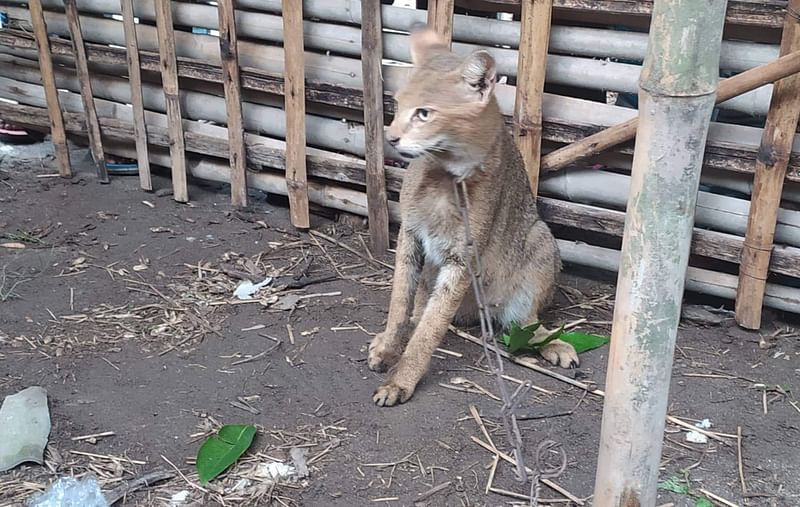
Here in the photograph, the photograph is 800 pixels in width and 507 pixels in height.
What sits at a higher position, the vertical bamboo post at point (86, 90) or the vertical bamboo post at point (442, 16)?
the vertical bamboo post at point (442, 16)

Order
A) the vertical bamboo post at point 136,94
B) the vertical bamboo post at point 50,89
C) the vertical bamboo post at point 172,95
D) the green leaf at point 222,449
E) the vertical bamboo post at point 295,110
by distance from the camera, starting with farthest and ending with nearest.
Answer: the vertical bamboo post at point 50,89 < the vertical bamboo post at point 136,94 < the vertical bamboo post at point 172,95 < the vertical bamboo post at point 295,110 < the green leaf at point 222,449

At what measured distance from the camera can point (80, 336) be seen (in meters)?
4.66

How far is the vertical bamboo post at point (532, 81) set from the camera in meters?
4.76

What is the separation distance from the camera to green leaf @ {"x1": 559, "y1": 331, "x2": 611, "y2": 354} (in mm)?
4738

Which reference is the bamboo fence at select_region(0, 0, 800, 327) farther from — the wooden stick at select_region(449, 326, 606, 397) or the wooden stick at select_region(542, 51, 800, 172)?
the wooden stick at select_region(449, 326, 606, 397)

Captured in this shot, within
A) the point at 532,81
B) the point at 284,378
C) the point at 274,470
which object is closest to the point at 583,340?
the point at 532,81

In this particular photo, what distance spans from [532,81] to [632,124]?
617mm

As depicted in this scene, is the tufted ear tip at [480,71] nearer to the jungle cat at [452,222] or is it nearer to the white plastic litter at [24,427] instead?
the jungle cat at [452,222]

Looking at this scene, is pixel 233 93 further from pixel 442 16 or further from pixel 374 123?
pixel 442 16

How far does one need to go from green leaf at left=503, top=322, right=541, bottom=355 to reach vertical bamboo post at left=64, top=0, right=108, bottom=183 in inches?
142

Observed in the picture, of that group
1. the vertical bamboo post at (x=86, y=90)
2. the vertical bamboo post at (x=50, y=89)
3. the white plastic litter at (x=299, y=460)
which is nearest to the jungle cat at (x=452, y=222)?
the white plastic litter at (x=299, y=460)

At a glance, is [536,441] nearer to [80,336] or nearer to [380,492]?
[380,492]

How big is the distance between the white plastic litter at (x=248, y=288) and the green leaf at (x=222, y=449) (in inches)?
55.5

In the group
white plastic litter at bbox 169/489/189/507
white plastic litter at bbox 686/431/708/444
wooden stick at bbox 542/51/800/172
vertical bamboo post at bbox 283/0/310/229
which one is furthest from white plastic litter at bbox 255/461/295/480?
vertical bamboo post at bbox 283/0/310/229
